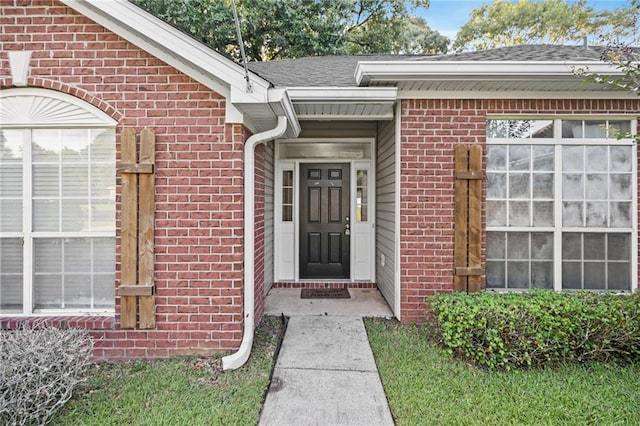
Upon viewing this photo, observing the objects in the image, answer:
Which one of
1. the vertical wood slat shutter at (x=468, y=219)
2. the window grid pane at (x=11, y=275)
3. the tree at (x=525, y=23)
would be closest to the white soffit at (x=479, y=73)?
the vertical wood slat shutter at (x=468, y=219)

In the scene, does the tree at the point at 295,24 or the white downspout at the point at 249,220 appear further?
the tree at the point at 295,24

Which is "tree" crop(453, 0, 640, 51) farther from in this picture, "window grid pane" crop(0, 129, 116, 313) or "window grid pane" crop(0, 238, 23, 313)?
"window grid pane" crop(0, 238, 23, 313)

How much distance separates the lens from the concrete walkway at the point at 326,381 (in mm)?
2535

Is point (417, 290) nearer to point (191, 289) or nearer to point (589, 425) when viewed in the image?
point (589, 425)

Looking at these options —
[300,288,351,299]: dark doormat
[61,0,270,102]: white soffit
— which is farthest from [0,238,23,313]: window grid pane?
[300,288,351,299]: dark doormat

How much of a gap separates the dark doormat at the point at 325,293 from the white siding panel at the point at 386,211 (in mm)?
576

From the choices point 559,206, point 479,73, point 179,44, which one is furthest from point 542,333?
point 179,44

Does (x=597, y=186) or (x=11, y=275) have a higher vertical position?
(x=597, y=186)

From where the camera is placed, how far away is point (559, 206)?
4180 millimetres

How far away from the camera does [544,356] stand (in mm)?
3205

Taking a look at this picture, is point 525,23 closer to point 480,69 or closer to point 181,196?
point 480,69

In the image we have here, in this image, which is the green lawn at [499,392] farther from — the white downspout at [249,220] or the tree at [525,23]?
the tree at [525,23]

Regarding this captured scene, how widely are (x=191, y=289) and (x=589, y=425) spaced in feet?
11.0

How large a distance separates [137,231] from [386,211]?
3156 mm
